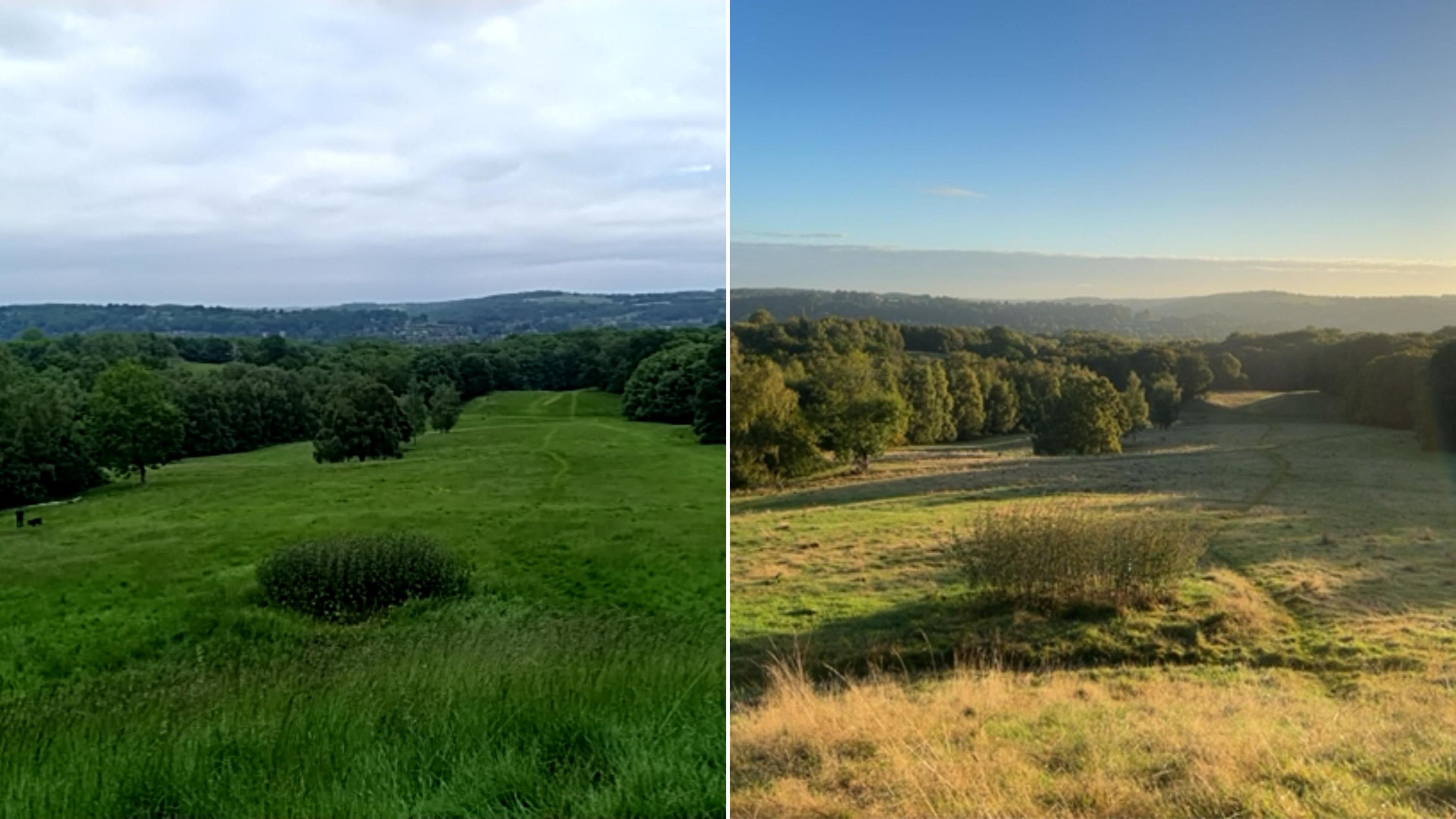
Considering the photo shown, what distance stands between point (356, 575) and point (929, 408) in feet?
6.75

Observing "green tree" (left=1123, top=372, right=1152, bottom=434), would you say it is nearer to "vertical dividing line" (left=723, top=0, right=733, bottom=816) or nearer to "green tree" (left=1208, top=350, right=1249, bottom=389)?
"green tree" (left=1208, top=350, right=1249, bottom=389)

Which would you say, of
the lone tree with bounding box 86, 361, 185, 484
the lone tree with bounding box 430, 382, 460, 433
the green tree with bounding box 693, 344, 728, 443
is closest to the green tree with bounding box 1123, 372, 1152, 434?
the green tree with bounding box 693, 344, 728, 443

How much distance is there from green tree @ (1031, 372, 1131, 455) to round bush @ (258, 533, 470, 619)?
84.4 inches

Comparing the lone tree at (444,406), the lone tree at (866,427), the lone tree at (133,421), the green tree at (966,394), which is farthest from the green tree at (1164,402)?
the lone tree at (133,421)

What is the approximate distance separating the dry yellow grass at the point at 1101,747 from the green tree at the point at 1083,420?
54 cm

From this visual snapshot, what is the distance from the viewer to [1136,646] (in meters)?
1.84

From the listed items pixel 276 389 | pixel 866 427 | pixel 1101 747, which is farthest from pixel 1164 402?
pixel 276 389

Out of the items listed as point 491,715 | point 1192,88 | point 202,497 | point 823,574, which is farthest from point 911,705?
point 202,497

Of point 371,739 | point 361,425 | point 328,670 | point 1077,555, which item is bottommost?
point 371,739

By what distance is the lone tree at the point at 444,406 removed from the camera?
3.29 meters

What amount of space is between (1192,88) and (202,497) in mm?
3247

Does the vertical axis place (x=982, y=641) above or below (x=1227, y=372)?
below

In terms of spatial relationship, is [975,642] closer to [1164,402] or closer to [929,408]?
[929,408]

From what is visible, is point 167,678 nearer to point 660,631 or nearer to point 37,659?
point 37,659
